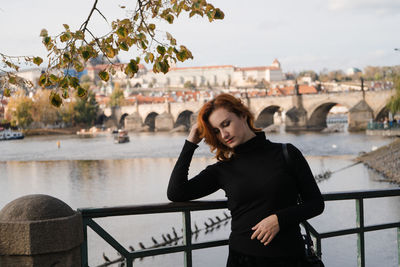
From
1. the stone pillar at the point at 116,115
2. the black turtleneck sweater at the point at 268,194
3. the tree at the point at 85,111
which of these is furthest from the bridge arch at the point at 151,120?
the black turtleneck sweater at the point at 268,194

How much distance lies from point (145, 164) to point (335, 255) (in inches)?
844

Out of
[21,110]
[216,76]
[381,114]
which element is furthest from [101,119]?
[216,76]

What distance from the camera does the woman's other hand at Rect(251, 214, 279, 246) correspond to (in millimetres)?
2055

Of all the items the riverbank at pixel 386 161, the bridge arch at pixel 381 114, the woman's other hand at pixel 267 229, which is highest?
the woman's other hand at pixel 267 229

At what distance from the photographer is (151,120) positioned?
8188cm

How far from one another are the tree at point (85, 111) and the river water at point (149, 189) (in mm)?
39417

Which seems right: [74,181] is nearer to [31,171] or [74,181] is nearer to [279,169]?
[31,171]

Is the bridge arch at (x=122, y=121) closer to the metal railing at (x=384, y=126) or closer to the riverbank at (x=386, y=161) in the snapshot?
the metal railing at (x=384, y=126)

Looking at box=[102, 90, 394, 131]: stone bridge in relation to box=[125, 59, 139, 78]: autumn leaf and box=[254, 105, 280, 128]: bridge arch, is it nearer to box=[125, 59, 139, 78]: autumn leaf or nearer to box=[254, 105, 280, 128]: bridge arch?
box=[254, 105, 280, 128]: bridge arch

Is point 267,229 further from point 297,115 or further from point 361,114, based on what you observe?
point 297,115

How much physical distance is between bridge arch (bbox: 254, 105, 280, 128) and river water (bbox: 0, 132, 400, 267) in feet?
69.8

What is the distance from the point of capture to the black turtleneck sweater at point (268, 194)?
2090 mm

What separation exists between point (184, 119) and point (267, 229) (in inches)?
2978

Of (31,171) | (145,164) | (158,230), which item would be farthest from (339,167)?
(31,171)
